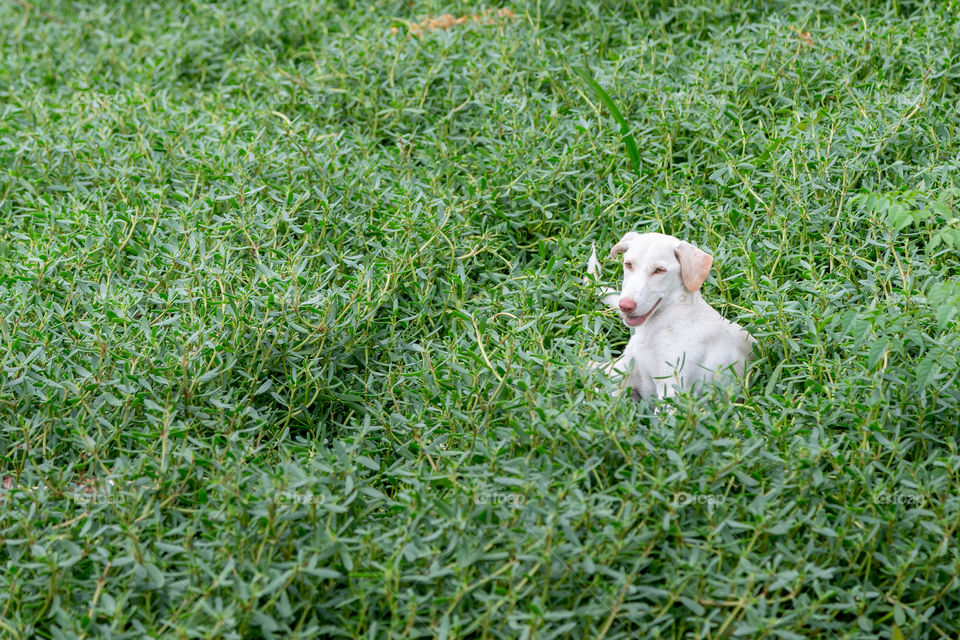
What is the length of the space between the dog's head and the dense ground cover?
266 millimetres

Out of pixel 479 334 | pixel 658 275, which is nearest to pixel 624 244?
pixel 658 275

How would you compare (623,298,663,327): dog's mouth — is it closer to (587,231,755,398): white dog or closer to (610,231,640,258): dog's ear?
(587,231,755,398): white dog

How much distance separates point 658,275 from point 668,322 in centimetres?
17

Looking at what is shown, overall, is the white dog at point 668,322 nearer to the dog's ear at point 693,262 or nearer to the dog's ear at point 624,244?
the dog's ear at point 693,262

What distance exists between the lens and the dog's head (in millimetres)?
3316

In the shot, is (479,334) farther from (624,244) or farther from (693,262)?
(693,262)

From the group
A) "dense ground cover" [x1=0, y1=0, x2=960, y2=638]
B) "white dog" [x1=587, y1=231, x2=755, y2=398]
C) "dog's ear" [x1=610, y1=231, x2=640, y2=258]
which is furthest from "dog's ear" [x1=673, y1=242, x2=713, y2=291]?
"dense ground cover" [x1=0, y1=0, x2=960, y2=638]

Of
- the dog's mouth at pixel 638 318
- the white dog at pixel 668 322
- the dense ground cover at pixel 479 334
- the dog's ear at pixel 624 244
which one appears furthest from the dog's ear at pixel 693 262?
the dense ground cover at pixel 479 334

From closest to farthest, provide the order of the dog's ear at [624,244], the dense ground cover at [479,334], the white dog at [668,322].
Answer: the dense ground cover at [479,334] < the white dog at [668,322] < the dog's ear at [624,244]

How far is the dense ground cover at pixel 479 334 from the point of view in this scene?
108 inches

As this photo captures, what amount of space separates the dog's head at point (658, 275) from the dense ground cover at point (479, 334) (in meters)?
0.27

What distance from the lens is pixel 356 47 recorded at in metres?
5.73

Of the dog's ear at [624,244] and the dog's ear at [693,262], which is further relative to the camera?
the dog's ear at [624,244]

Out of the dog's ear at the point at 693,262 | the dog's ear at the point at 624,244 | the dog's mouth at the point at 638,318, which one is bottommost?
the dog's mouth at the point at 638,318
